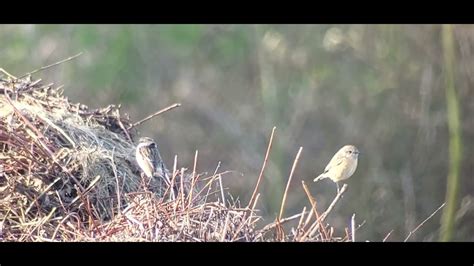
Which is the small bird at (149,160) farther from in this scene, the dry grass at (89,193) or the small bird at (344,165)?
the small bird at (344,165)

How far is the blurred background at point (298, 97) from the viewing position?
8820 mm

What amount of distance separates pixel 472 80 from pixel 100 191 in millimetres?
5670

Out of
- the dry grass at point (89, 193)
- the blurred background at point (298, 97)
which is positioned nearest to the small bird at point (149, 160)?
the dry grass at point (89, 193)

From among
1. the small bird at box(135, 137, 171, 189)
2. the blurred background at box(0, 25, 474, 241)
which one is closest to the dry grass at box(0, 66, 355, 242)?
the small bird at box(135, 137, 171, 189)

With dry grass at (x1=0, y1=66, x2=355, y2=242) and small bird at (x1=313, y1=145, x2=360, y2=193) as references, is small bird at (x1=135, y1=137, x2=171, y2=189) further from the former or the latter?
small bird at (x1=313, y1=145, x2=360, y2=193)

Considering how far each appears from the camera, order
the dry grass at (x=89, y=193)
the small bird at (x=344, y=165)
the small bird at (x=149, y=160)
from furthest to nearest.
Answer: the small bird at (x=344, y=165), the small bird at (x=149, y=160), the dry grass at (x=89, y=193)

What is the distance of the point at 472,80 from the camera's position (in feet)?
29.1

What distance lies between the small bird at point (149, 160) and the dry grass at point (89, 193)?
4 centimetres

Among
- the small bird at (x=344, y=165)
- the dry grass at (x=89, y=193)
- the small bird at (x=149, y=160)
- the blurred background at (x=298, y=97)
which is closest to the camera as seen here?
the dry grass at (x=89, y=193)

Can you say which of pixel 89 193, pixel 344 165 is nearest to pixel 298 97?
pixel 344 165

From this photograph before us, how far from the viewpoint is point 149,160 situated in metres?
3.89
